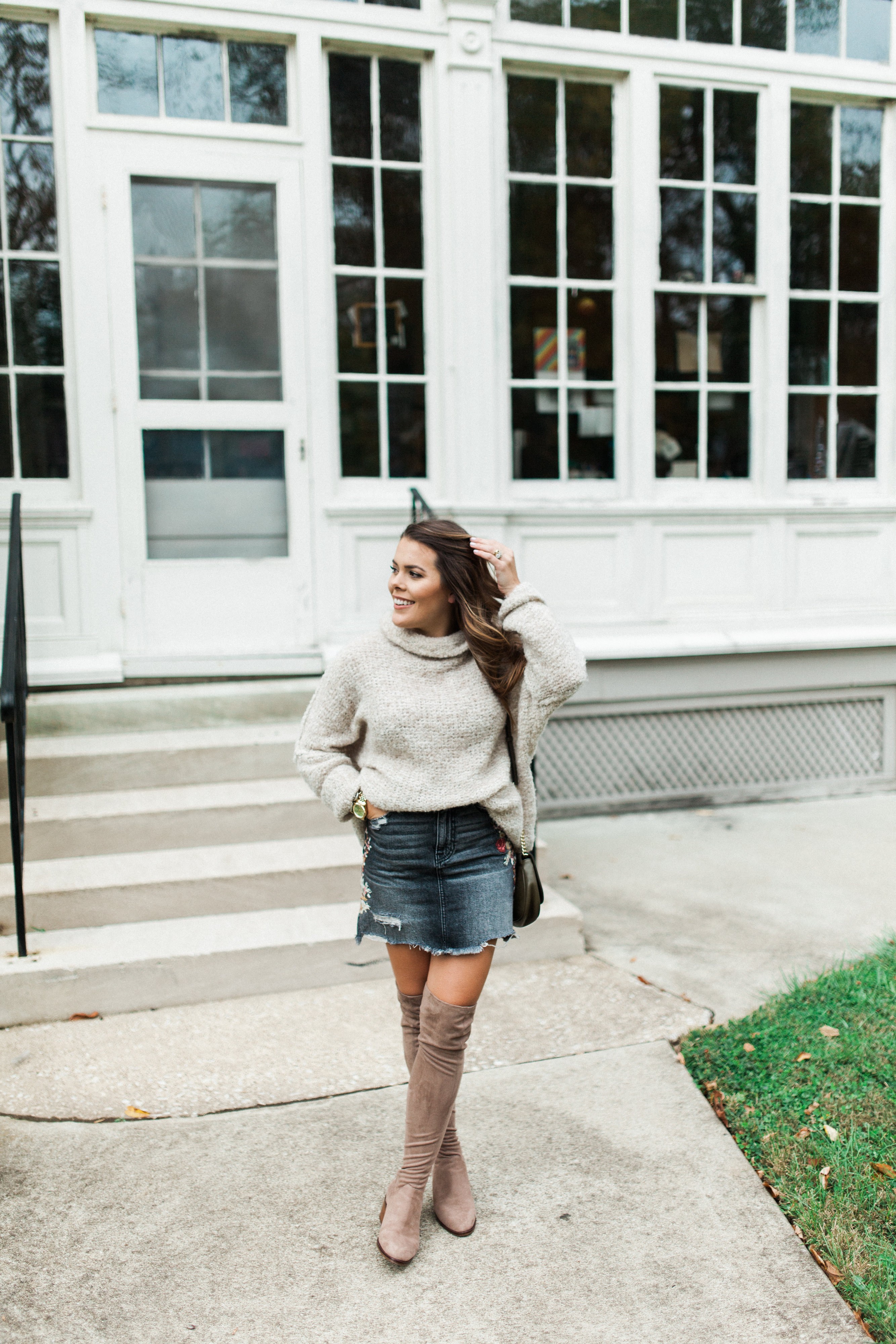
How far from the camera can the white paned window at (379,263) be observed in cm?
523

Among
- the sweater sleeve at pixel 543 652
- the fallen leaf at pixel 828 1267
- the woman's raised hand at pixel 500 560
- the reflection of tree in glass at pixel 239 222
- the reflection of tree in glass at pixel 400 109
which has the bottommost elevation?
the fallen leaf at pixel 828 1267

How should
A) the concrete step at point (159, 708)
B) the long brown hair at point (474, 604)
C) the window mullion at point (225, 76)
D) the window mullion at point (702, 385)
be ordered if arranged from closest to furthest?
1. the long brown hair at point (474, 604)
2. the concrete step at point (159, 708)
3. the window mullion at point (225, 76)
4. the window mullion at point (702, 385)

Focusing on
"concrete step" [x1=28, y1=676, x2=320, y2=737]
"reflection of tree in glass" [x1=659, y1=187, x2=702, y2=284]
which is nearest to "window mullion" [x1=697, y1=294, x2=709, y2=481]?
"reflection of tree in glass" [x1=659, y1=187, x2=702, y2=284]

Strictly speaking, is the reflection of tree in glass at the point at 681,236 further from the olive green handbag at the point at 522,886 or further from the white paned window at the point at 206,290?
the olive green handbag at the point at 522,886

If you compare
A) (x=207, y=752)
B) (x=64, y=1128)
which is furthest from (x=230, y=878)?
(x=64, y=1128)

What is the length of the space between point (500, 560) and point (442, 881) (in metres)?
0.73

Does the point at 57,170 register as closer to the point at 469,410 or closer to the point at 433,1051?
the point at 469,410

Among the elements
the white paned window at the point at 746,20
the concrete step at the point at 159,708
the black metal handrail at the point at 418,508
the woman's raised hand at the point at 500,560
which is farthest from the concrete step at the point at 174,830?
the white paned window at the point at 746,20

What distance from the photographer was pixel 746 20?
572 centimetres

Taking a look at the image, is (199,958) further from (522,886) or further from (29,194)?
(29,194)

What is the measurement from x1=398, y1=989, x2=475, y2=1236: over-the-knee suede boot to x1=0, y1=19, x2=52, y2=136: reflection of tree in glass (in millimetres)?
4670

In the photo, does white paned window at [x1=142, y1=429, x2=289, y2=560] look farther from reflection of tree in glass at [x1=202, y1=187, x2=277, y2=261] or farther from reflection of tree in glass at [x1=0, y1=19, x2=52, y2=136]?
reflection of tree in glass at [x1=0, y1=19, x2=52, y2=136]

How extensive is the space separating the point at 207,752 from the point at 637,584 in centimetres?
262

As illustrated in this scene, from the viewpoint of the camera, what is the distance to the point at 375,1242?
2283mm
